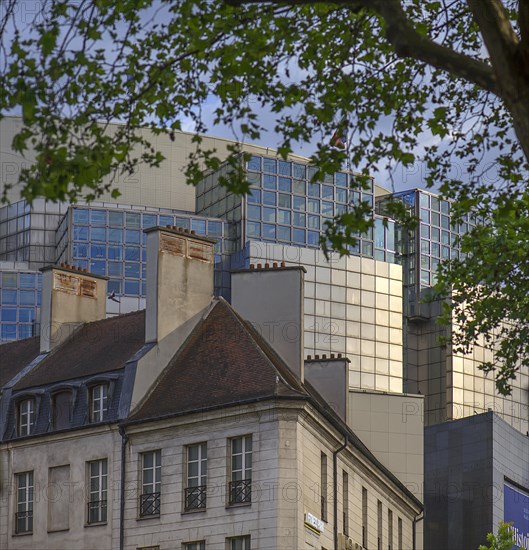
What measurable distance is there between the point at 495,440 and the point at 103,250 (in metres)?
34.5

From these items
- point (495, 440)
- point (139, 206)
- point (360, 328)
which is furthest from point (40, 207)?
point (495, 440)

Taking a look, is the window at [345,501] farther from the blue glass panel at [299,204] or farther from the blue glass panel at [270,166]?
the blue glass panel at [299,204]

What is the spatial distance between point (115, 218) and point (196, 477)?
7687 cm

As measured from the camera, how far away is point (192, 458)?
42625 mm

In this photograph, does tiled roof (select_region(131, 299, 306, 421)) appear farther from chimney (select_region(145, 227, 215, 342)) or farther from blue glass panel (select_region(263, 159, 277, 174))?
blue glass panel (select_region(263, 159, 277, 174))

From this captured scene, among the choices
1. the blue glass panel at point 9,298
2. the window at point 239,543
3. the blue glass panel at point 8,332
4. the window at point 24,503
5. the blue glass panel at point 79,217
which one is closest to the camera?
the window at point 239,543

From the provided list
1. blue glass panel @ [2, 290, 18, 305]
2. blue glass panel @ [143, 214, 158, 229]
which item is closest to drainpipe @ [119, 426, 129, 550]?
blue glass panel @ [143, 214, 158, 229]

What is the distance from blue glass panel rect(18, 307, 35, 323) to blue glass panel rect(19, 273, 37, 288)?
1.75m

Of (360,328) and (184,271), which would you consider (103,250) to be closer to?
(360,328)

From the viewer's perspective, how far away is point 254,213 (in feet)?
384

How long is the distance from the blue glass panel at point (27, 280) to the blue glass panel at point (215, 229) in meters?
13.6

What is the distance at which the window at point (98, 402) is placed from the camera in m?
44.8

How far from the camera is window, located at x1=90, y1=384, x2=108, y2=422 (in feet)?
147

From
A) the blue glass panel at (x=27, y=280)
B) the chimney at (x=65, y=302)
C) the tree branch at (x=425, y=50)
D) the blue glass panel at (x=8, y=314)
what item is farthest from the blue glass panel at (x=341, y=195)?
the tree branch at (x=425, y=50)
